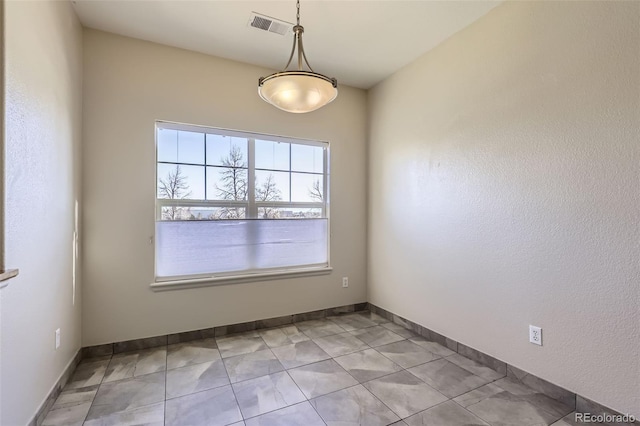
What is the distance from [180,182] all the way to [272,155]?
38.0 inches

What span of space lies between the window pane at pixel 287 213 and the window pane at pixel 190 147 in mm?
794

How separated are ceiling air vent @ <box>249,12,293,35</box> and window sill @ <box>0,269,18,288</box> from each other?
86.4 inches

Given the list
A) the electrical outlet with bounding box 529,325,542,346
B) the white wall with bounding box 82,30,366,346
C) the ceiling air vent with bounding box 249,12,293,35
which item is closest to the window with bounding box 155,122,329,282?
the white wall with bounding box 82,30,366,346

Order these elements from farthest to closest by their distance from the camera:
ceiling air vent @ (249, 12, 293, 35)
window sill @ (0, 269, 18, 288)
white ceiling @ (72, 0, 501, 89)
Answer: ceiling air vent @ (249, 12, 293, 35)
white ceiling @ (72, 0, 501, 89)
window sill @ (0, 269, 18, 288)

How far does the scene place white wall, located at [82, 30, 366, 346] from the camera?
2512mm

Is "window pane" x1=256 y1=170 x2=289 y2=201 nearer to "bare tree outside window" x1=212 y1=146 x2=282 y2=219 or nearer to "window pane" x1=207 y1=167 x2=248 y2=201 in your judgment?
"bare tree outside window" x1=212 y1=146 x2=282 y2=219

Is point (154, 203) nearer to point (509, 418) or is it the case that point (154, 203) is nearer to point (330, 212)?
point (330, 212)

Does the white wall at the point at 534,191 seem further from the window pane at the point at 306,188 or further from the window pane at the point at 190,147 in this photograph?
the window pane at the point at 190,147

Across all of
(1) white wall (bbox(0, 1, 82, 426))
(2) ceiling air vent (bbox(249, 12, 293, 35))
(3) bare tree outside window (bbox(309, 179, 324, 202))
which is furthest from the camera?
(3) bare tree outside window (bbox(309, 179, 324, 202))

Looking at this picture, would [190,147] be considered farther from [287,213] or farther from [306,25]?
[306,25]

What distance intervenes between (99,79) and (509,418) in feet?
12.5

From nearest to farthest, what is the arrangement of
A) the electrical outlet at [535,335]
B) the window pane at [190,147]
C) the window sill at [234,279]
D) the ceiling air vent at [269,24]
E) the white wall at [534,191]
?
the white wall at [534,191]
the electrical outlet at [535,335]
the ceiling air vent at [269,24]
the window sill at [234,279]
the window pane at [190,147]

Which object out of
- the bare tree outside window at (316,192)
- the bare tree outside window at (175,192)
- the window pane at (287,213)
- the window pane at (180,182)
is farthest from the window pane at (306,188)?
the bare tree outside window at (175,192)

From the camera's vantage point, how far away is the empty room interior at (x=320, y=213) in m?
1.70
